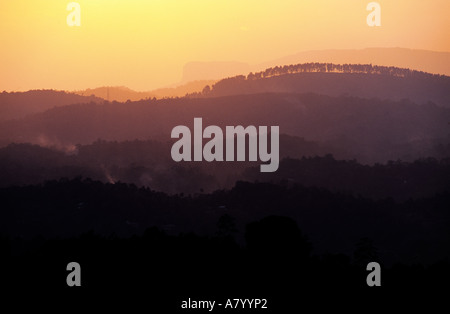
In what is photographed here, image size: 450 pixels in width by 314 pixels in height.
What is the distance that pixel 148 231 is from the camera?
513 feet

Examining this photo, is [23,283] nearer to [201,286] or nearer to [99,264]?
[99,264]

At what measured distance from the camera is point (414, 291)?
118375 millimetres

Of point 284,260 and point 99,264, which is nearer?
point 284,260

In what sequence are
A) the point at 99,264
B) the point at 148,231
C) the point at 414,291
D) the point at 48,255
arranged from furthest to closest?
the point at 148,231, the point at 48,255, the point at 99,264, the point at 414,291
